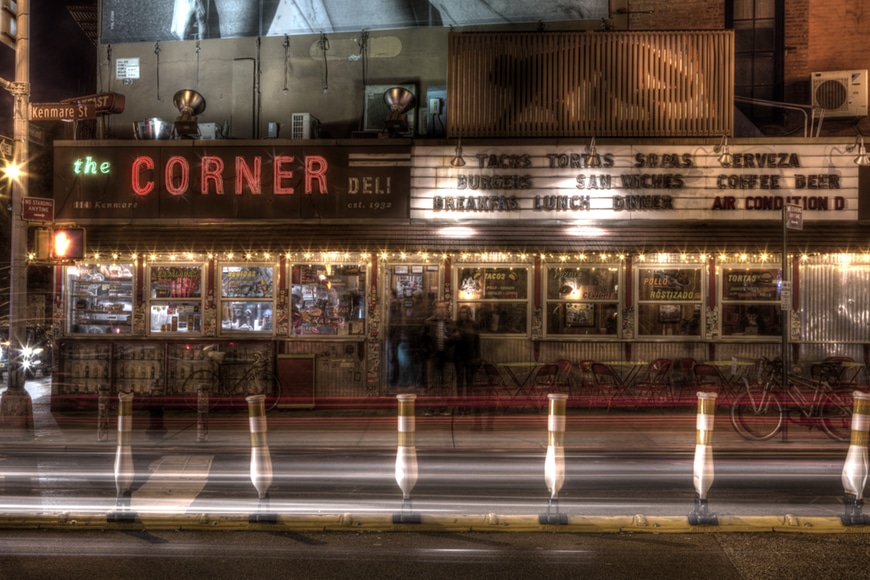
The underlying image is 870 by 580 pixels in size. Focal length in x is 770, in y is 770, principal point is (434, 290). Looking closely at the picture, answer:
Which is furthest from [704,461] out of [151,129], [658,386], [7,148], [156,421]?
[151,129]

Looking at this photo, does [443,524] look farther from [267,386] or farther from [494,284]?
[267,386]

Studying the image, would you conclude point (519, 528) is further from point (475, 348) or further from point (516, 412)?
point (516, 412)

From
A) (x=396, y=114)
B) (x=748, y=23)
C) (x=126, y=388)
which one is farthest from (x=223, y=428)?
(x=748, y=23)

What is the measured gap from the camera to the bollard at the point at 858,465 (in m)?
7.43

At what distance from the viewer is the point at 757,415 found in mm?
12547

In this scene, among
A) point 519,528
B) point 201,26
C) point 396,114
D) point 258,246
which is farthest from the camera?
point 201,26

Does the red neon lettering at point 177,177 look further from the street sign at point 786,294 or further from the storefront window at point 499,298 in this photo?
the street sign at point 786,294

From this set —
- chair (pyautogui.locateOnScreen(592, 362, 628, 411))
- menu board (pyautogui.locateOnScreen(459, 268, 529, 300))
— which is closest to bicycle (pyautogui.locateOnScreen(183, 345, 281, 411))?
menu board (pyautogui.locateOnScreen(459, 268, 529, 300))

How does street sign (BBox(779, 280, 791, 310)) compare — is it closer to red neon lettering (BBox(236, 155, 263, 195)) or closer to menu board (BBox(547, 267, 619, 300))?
menu board (BBox(547, 267, 619, 300))

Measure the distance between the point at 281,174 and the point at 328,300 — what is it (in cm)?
283

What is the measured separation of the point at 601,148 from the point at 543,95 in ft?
5.58

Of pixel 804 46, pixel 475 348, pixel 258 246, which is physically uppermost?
pixel 804 46

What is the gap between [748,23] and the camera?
61.4 ft

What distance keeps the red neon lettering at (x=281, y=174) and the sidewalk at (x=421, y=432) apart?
455cm
